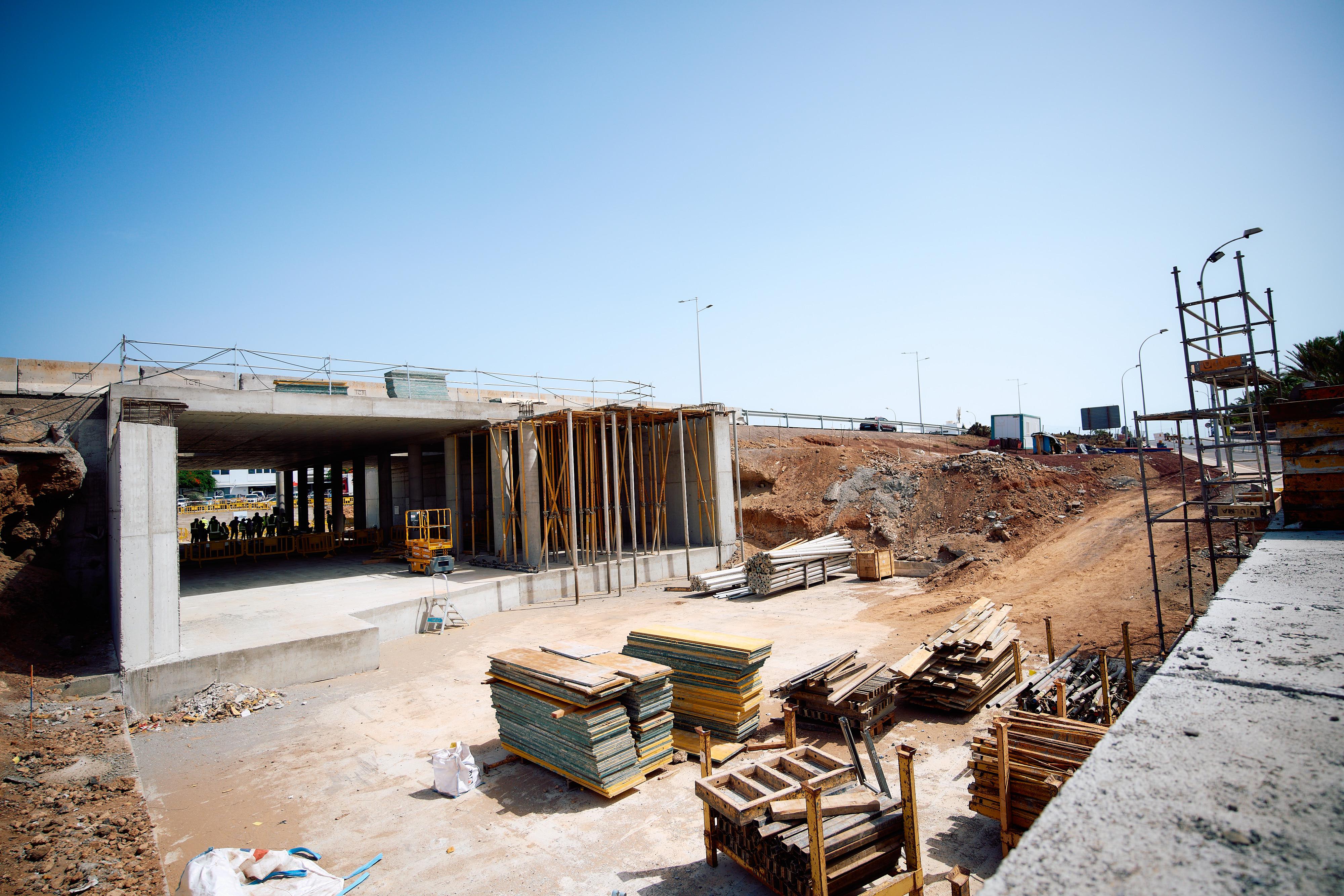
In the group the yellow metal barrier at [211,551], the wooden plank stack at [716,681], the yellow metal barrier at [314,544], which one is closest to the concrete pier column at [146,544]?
the wooden plank stack at [716,681]

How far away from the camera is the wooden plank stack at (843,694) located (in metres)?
9.06

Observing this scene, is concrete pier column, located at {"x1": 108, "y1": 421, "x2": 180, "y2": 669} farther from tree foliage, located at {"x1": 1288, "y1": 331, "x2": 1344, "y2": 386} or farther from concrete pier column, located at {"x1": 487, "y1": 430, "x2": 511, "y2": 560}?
tree foliage, located at {"x1": 1288, "y1": 331, "x2": 1344, "y2": 386}

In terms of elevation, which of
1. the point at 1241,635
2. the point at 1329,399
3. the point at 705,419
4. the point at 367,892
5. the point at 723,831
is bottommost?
the point at 367,892

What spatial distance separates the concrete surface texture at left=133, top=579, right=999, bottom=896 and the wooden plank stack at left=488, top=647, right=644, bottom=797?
0.25 meters

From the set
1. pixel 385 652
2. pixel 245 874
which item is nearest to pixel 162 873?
pixel 245 874

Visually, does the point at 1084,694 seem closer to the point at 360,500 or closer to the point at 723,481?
the point at 723,481

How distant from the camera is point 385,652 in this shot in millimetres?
14953

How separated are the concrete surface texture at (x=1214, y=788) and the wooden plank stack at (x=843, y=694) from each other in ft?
20.4

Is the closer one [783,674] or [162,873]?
[162,873]

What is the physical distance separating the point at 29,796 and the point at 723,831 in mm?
8251

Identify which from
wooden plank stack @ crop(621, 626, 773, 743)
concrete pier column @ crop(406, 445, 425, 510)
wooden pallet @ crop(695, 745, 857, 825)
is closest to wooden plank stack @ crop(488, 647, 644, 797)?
wooden plank stack @ crop(621, 626, 773, 743)

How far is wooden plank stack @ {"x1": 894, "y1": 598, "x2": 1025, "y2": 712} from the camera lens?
9.72 m

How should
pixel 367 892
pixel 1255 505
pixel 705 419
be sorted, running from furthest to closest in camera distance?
1. pixel 705 419
2. pixel 1255 505
3. pixel 367 892

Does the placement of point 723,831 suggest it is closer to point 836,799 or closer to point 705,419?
point 836,799
